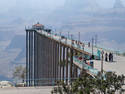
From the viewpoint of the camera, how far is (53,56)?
243 feet

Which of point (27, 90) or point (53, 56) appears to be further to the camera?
point (53, 56)

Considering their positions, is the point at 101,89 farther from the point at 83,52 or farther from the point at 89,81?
the point at 83,52

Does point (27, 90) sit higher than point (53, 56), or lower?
higher

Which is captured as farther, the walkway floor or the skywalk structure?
the skywalk structure

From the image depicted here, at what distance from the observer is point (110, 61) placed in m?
37.8

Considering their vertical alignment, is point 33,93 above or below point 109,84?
below

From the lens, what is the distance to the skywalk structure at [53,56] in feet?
168

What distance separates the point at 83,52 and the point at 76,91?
32534 mm

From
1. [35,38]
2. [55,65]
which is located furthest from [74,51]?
[35,38]

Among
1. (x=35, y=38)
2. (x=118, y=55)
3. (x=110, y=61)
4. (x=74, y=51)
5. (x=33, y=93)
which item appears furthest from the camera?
(x=35, y=38)

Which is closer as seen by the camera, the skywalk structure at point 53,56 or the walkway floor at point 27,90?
the walkway floor at point 27,90

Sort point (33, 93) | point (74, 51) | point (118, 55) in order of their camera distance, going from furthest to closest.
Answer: point (74, 51), point (118, 55), point (33, 93)

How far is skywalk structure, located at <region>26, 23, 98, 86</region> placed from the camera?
2010 inches

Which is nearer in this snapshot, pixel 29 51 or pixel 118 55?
pixel 118 55
